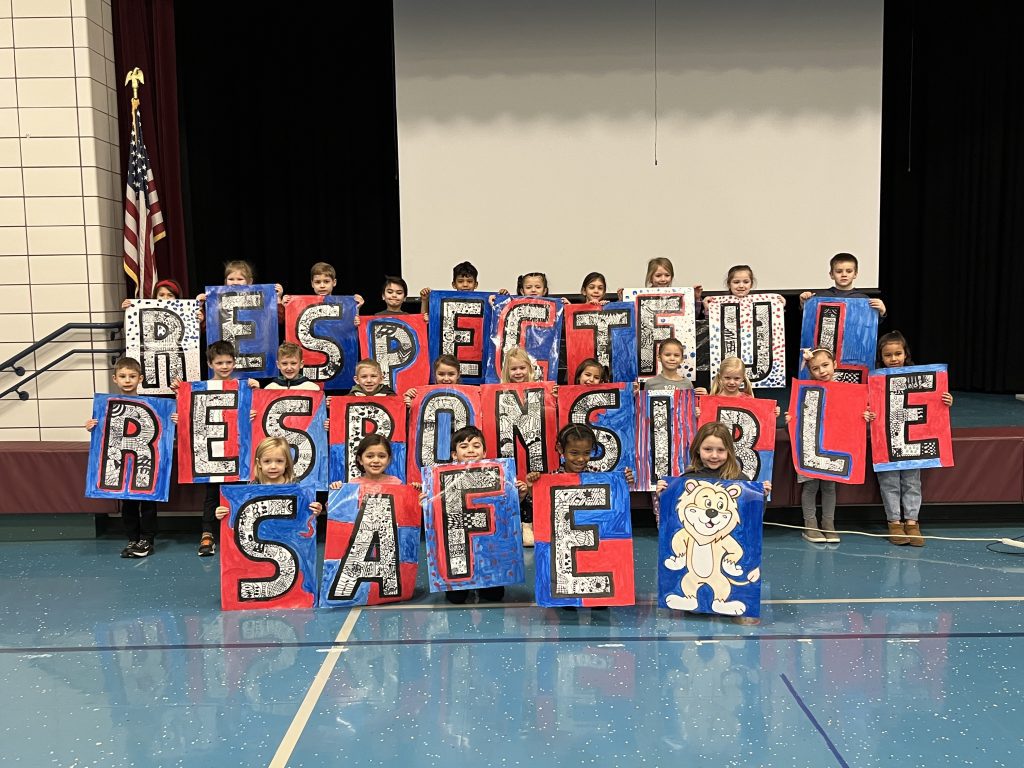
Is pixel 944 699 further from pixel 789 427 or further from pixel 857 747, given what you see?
pixel 789 427

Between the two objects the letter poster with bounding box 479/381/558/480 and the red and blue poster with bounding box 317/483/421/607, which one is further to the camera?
the letter poster with bounding box 479/381/558/480

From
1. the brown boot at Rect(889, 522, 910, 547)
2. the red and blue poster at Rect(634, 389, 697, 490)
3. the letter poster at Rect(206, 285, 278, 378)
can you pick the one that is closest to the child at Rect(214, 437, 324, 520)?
the letter poster at Rect(206, 285, 278, 378)

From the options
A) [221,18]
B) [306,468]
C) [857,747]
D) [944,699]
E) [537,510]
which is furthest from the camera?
[221,18]

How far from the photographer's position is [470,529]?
4.02m

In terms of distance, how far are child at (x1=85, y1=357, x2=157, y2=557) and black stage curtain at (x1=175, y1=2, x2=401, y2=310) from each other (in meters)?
3.44

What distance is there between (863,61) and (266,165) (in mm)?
5598

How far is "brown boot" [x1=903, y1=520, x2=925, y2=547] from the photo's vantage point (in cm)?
494

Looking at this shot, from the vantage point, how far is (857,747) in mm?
2781

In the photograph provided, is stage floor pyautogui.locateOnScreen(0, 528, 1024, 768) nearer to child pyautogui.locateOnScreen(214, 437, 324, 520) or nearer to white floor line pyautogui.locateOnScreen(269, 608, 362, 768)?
white floor line pyautogui.locateOnScreen(269, 608, 362, 768)

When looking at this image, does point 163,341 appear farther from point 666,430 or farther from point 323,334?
point 666,430

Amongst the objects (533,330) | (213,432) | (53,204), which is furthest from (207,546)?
(53,204)

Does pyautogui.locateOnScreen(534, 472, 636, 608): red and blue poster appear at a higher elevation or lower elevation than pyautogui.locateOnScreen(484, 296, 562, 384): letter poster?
lower

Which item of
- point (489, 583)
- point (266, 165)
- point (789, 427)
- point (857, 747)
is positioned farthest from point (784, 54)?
point (857, 747)

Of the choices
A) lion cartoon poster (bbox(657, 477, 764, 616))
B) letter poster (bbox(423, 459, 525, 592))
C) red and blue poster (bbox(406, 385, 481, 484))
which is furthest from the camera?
red and blue poster (bbox(406, 385, 481, 484))
